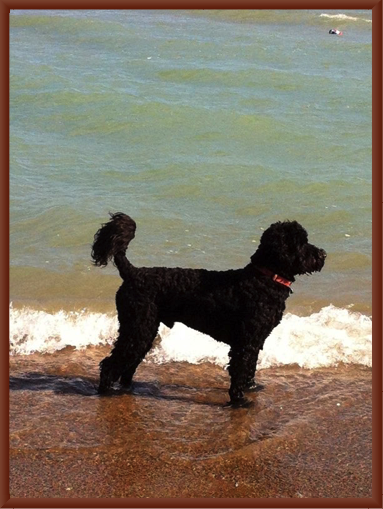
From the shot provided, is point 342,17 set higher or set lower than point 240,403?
higher

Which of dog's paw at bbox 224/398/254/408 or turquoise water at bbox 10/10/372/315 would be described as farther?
turquoise water at bbox 10/10/372/315

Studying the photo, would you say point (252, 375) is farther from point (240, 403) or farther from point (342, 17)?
point (342, 17)

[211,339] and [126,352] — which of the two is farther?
[211,339]

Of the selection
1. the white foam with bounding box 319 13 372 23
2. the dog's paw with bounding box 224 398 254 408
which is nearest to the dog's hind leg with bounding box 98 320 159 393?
the dog's paw with bounding box 224 398 254 408

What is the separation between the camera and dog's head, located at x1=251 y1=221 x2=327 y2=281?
6816 mm

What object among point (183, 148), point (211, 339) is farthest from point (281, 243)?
point (183, 148)

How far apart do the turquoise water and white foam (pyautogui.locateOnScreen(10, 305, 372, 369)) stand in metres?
0.46

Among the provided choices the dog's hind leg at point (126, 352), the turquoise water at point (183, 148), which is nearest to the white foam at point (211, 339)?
the turquoise water at point (183, 148)

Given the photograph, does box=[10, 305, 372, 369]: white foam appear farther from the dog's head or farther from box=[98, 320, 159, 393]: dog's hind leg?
the dog's head

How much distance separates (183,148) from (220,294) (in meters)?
9.69

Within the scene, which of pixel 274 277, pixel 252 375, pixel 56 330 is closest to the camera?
pixel 274 277

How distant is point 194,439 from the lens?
6277mm

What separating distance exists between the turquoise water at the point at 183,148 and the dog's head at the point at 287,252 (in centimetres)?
265

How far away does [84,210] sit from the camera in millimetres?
12914
